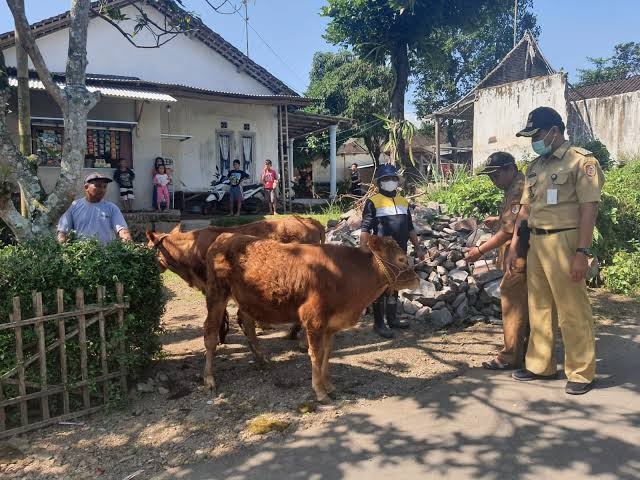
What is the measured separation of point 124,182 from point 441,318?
9.21 m

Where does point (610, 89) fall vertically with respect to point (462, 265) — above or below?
above

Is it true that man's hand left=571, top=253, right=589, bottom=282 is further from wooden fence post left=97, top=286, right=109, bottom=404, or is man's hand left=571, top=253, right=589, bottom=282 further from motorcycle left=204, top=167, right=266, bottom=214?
motorcycle left=204, top=167, right=266, bottom=214

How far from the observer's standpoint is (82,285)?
4117mm

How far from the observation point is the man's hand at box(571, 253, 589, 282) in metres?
4.09

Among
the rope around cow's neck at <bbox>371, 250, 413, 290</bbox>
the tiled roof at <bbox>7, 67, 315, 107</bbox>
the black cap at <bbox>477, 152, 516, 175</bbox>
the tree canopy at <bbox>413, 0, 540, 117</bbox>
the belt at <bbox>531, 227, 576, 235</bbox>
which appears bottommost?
the rope around cow's neck at <bbox>371, 250, 413, 290</bbox>

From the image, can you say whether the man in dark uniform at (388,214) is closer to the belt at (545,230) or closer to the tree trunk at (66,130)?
the belt at (545,230)

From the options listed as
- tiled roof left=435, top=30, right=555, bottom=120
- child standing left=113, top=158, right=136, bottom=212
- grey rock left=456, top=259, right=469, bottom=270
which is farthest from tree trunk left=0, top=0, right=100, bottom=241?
tiled roof left=435, top=30, right=555, bottom=120

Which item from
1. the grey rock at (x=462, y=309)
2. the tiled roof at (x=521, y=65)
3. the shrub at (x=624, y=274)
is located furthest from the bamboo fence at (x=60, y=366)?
the tiled roof at (x=521, y=65)

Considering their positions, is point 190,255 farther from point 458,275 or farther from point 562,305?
point 458,275

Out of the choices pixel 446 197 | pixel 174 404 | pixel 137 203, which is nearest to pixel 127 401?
pixel 174 404

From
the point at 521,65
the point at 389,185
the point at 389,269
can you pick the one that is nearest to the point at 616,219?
the point at 389,185

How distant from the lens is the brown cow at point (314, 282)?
14.3ft

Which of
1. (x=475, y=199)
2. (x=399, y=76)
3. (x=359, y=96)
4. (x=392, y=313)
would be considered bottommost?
(x=392, y=313)

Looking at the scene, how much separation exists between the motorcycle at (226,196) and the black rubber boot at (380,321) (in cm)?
984
